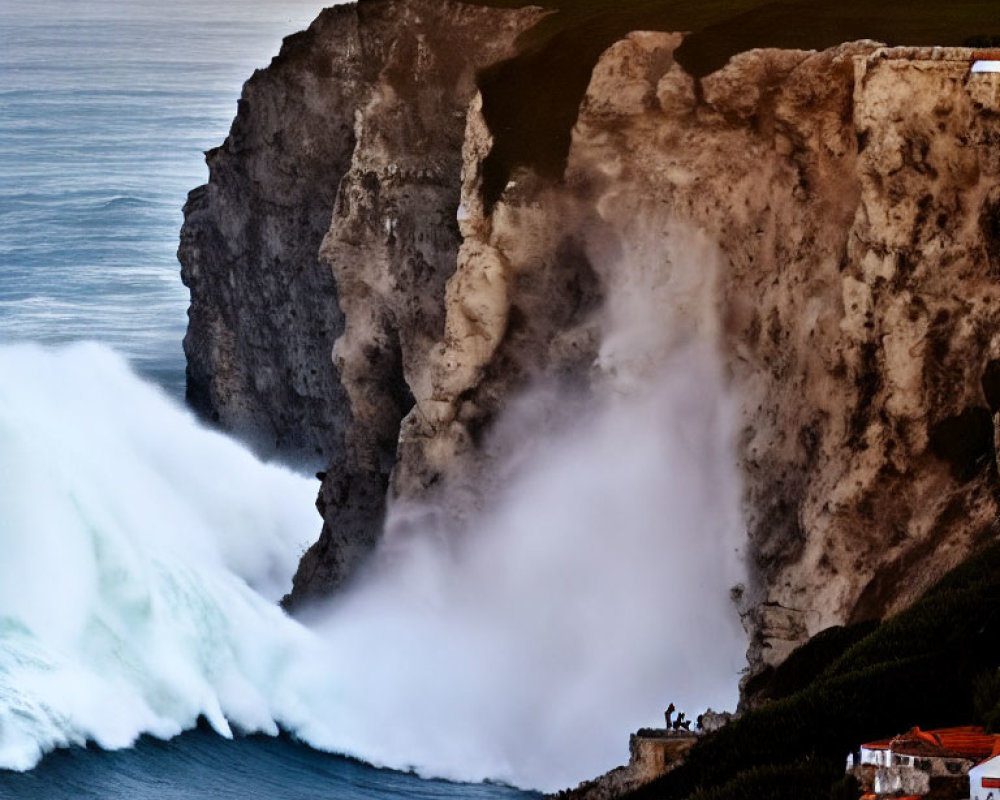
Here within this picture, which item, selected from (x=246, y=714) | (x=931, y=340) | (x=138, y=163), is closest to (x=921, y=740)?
(x=931, y=340)

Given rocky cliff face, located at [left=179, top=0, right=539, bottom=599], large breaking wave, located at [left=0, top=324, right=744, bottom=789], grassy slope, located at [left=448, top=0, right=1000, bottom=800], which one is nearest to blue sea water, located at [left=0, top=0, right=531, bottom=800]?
large breaking wave, located at [left=0, top=324, right=744, bottom=789]

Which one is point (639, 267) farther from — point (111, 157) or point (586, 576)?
point (111, 157)

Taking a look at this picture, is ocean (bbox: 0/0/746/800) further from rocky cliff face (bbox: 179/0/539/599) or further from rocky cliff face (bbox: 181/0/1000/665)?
rocky cliff face (bbox: 179/0/539/599)

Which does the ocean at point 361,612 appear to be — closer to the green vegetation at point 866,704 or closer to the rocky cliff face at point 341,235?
the rocky cliff face at point 341,235

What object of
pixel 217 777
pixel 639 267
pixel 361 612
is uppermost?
pixel 639 267

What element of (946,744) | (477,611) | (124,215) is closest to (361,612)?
(477,611)

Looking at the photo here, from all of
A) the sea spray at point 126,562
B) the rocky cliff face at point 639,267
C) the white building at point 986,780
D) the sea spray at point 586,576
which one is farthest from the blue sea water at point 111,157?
the white building at point 986,780
